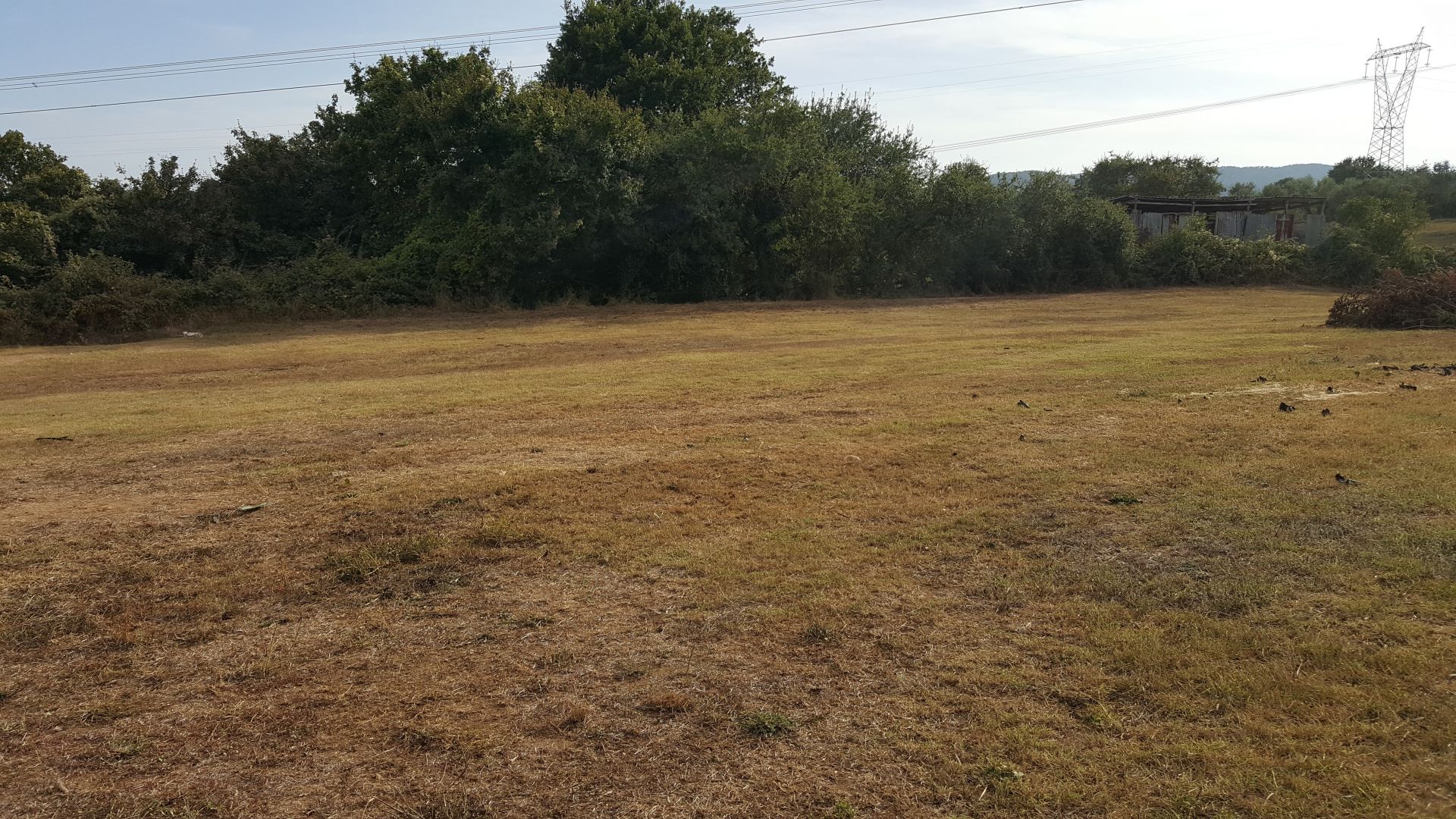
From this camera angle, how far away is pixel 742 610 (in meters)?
5.22

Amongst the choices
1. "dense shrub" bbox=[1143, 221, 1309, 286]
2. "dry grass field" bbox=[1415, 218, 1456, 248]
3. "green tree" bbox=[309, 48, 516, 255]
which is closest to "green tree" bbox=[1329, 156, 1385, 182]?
"dry grass field" bbox=[1415, 218, 1456, 248]

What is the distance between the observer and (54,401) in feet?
43.7

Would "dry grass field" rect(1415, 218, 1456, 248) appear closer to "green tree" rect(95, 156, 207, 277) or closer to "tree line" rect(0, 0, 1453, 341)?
"tree line" rect(0, 0, 1453, 341)

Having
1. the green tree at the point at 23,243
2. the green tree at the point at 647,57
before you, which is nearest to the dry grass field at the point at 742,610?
the green tree at the point at 23,243

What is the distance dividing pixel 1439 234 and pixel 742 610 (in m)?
60.8

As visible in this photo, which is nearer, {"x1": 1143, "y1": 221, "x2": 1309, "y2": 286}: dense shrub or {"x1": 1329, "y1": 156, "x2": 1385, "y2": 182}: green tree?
{"x1": 1143, "y1": 221, "x2": 1309, "y2": 286}: dense shrub

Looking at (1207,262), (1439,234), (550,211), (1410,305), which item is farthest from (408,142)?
(1439,234)

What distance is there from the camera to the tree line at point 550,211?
2583 centimetres

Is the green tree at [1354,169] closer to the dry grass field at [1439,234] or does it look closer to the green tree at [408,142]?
the dry grass field at [1439,234]

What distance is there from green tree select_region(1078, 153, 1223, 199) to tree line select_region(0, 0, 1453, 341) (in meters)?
24.6

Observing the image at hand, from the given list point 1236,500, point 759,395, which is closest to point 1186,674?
point 1236,500

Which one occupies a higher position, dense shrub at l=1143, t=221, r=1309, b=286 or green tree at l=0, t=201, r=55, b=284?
green tree at l=0, t=201, r=55, b=284

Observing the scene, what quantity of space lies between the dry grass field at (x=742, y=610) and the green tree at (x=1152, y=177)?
178ft

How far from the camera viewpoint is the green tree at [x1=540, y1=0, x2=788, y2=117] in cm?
3406
